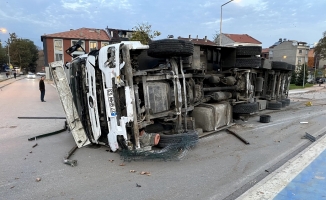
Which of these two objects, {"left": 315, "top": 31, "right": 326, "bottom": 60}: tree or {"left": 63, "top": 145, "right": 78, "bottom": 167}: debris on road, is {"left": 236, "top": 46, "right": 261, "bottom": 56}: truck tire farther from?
{"left": 315, "top": 31, "right": 326, "bottom": 60}: tree

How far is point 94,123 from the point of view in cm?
488

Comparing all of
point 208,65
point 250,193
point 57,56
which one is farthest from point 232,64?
point 57,56

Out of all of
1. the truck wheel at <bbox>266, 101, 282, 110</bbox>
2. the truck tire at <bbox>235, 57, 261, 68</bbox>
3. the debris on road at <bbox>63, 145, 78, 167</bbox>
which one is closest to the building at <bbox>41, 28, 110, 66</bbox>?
the truck wheel at <bbox>266, 101, 282, 110</bbox>

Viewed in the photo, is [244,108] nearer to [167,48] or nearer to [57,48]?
[167,48]

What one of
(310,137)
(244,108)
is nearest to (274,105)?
(244,108)

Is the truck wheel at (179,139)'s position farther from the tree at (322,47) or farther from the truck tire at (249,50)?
the tree at (322,47)

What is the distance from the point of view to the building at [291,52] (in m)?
61.9

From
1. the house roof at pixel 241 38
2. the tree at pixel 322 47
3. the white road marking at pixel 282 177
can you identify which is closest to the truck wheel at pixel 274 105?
the white road marking at pixel 282 177

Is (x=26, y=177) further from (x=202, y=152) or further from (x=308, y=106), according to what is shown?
(x=308, y=106)

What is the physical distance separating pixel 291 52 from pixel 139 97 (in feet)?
222

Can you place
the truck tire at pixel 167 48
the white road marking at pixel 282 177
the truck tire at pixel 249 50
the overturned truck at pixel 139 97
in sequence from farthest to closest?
the truck tire at pixel 249 50
the truck tire at pixel 167 48
the overturned truck at pixel 139 97
the white road marking at pixel 282 177

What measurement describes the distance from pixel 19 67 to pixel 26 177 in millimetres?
76159

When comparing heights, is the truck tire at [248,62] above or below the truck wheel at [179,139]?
above

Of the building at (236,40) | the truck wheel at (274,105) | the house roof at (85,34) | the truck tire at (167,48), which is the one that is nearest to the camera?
the truck tire at (167,48)
